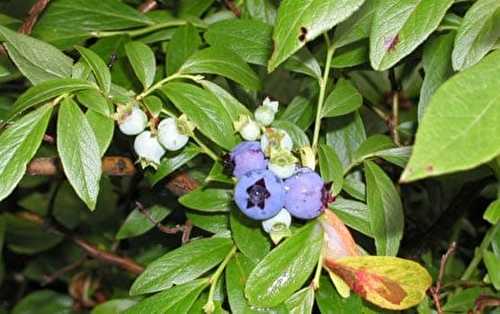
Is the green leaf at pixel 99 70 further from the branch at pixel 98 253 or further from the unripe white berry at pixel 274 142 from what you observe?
the branch at pixel 98 253

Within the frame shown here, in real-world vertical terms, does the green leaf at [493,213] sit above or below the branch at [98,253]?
above

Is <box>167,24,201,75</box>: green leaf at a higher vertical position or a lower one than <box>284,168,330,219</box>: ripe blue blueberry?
higher

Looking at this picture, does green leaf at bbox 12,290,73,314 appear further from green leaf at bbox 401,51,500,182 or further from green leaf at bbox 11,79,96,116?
green leaf at bbox 401,51,500,182

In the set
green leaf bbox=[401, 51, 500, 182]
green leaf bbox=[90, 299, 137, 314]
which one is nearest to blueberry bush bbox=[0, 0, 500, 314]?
green leaf bbox=[401, 51, 500, 182]

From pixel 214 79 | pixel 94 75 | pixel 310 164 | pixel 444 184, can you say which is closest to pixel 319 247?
pixel 310 164

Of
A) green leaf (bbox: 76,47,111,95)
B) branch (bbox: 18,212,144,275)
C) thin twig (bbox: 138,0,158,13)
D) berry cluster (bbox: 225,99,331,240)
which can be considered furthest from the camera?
branch (bbox: 18,212,144,275)

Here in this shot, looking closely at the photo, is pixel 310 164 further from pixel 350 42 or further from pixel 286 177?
pixel 350 42

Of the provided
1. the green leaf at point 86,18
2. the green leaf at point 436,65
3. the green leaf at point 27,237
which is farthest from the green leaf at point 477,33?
the green leaf at point 27,237
